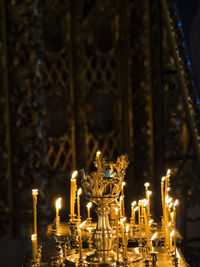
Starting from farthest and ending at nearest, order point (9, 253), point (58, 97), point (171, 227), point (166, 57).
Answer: point (58, 97), point (166, 57), point (9, 253), point (171, 227)

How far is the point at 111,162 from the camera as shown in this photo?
1761 millimetres

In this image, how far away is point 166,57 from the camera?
4281 millimetres

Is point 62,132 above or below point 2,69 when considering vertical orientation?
below

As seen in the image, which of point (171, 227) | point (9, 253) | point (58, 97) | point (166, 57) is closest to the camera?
point (171, 227)

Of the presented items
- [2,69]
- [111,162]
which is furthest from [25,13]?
[111,162]

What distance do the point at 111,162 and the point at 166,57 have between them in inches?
108

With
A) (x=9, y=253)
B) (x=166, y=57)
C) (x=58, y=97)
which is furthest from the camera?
(x=58, y=97)

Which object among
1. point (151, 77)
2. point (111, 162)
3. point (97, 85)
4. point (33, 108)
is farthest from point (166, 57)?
point (111, 162)

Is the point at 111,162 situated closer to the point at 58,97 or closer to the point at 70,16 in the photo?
the point at 58,97

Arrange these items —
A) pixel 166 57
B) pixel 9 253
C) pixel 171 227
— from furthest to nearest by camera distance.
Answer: pixel 166 57 < pixel 9 253 < pixel 171 227

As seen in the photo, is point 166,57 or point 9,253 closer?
point 9,253

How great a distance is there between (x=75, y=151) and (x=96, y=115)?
0.49 m

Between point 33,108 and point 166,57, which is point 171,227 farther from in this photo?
point 166,57

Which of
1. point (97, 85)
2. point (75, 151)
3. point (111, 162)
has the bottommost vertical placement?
point (111, 162)
